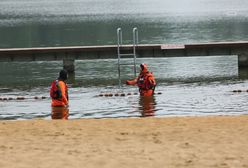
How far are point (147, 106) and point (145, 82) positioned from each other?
171 cm

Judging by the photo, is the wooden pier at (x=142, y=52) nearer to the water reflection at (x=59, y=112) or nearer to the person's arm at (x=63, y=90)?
the water reflection at (x=59, y=112)

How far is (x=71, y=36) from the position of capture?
94.6m

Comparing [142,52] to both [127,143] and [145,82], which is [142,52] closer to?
[145,82]

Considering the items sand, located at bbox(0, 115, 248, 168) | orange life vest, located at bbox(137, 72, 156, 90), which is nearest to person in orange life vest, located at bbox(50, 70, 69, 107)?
sand, located at bbox(0, 115, 248, 168)

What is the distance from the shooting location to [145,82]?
28.1 m

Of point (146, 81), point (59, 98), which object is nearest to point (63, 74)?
point (59, 98)

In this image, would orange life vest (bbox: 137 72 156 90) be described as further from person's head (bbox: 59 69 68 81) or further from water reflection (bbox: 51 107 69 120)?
person's head (bbox: 59 69 68 81)

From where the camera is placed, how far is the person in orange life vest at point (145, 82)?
27625mm

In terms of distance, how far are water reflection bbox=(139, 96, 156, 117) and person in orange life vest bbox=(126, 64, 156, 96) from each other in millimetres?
279

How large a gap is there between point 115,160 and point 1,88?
27.7m

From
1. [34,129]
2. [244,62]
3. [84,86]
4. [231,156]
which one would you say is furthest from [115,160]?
[244,62]

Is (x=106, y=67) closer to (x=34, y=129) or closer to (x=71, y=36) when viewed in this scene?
(x=34, y=129)

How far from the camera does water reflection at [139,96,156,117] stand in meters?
25.0

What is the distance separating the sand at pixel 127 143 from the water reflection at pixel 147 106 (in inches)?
313
